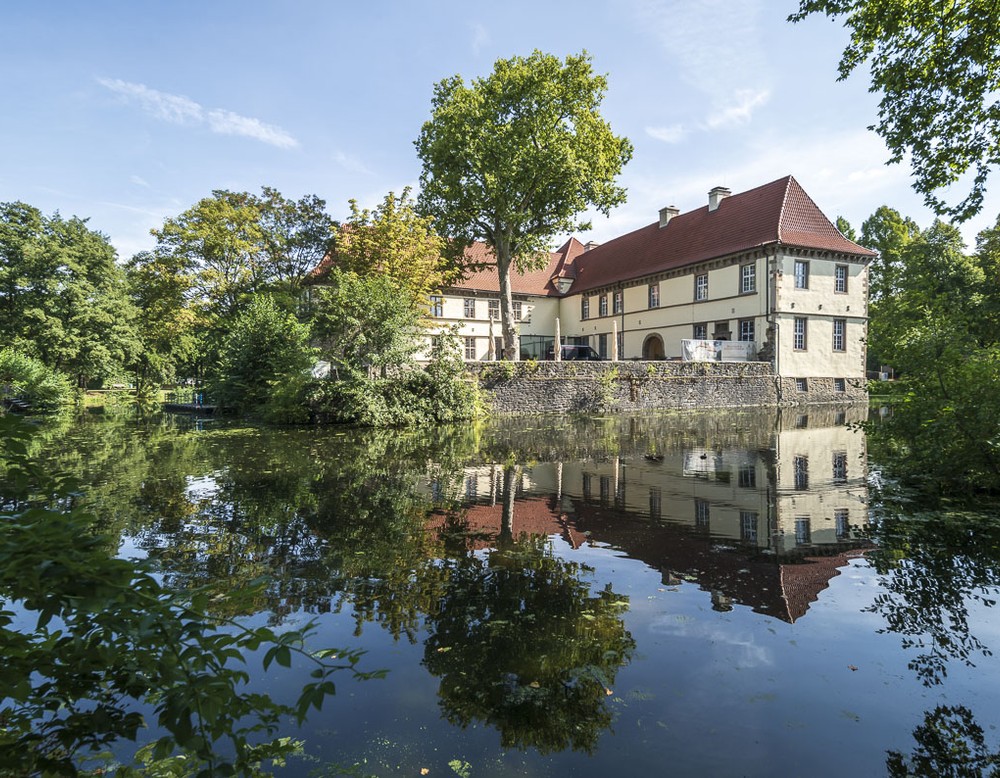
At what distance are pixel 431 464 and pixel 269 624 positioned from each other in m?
7.89

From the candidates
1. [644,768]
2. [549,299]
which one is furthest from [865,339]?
[549,299]

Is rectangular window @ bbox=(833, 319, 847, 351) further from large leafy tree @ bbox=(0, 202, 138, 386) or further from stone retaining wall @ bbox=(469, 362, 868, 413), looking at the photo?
large leafy tree @ bbox=(0, 202, 138, 386)

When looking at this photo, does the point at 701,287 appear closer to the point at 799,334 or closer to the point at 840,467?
the point at 799,334

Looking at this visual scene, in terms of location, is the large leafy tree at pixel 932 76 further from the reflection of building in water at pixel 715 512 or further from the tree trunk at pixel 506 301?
the tree trunk at pixel 506 301

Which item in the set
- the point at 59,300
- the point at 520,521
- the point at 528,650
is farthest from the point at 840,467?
the point at 59,300

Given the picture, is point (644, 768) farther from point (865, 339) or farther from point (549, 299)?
point (549, 299)

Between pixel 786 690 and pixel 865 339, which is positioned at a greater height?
pixel 865 339

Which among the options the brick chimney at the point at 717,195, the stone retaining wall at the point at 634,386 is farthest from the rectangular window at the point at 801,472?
the brick chimney at the point at 717,195

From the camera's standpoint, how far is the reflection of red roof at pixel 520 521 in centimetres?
689

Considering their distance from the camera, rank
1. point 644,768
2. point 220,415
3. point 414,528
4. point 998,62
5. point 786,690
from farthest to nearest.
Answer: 1. point 220,415
2. point 998,62
3. point 414,528
4. point 786,690
5. point 644,768

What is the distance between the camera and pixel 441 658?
13.1 feet

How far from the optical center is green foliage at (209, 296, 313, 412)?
2362 centimetres

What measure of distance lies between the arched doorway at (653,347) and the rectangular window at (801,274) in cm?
902

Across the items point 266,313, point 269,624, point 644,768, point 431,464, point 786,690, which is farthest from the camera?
point 266,313
